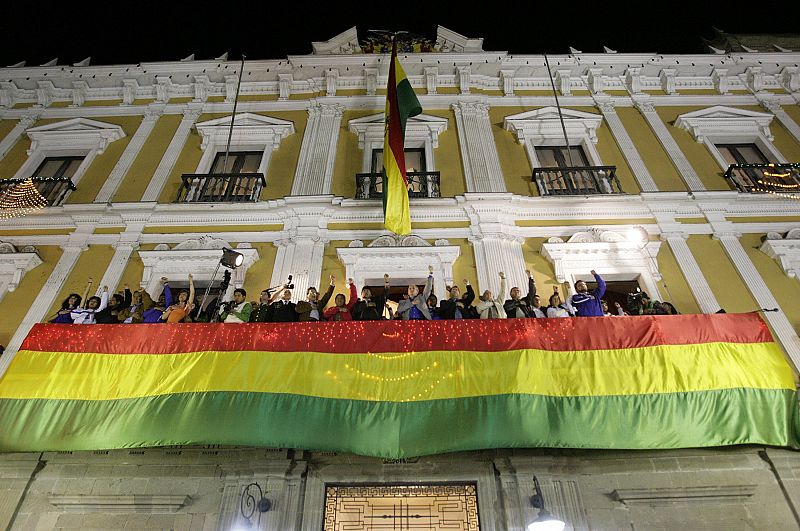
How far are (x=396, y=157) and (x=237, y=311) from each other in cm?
393

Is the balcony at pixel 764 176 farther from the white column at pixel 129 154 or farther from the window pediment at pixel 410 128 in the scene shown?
the white column at pixel 129 154

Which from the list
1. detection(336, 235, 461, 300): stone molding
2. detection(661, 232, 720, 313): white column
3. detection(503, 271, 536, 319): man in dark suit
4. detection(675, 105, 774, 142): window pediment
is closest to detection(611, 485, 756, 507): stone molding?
detection(503, 271, 536, 319): man in dark suit

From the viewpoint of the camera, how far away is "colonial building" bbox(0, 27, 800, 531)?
5.64 meters

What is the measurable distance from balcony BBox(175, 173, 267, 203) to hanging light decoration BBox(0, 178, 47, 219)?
2721mm

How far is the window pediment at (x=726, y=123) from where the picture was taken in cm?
1091

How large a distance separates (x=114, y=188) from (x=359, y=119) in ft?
17.9

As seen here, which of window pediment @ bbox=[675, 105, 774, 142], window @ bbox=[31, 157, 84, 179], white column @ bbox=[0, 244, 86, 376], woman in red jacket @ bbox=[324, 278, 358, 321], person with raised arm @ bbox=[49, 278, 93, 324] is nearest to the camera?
woman in red jacket @ bbox=[324, 278, 358, 321]

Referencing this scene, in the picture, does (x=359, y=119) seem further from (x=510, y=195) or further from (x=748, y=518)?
(x=748, y=518)

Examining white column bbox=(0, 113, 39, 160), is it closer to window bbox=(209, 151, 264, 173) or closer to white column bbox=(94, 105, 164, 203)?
white column bbox=(94, 105, 164, 203)

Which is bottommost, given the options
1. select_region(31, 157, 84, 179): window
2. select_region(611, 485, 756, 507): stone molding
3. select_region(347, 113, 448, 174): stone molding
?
select_region(611, 485, 756, 507): stone molding

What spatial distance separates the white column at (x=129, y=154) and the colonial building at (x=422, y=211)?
0.16 ft

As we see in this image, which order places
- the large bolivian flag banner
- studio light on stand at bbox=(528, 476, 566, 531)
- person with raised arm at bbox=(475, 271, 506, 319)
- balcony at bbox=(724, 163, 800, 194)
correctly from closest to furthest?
studio light on stand at bbox=(528, 476, 566, 531) < the large bolivian flag banner < person with raised arm at bbox=(475, 271, 506, 319) < balcony at bbox=(724, 163, 800, 194)

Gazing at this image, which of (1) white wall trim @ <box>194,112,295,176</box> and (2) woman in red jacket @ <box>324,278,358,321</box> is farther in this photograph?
(1) white wall trim @ <box>194,112,295,176</box>

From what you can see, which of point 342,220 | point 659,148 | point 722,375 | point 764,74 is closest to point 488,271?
point 342,220
